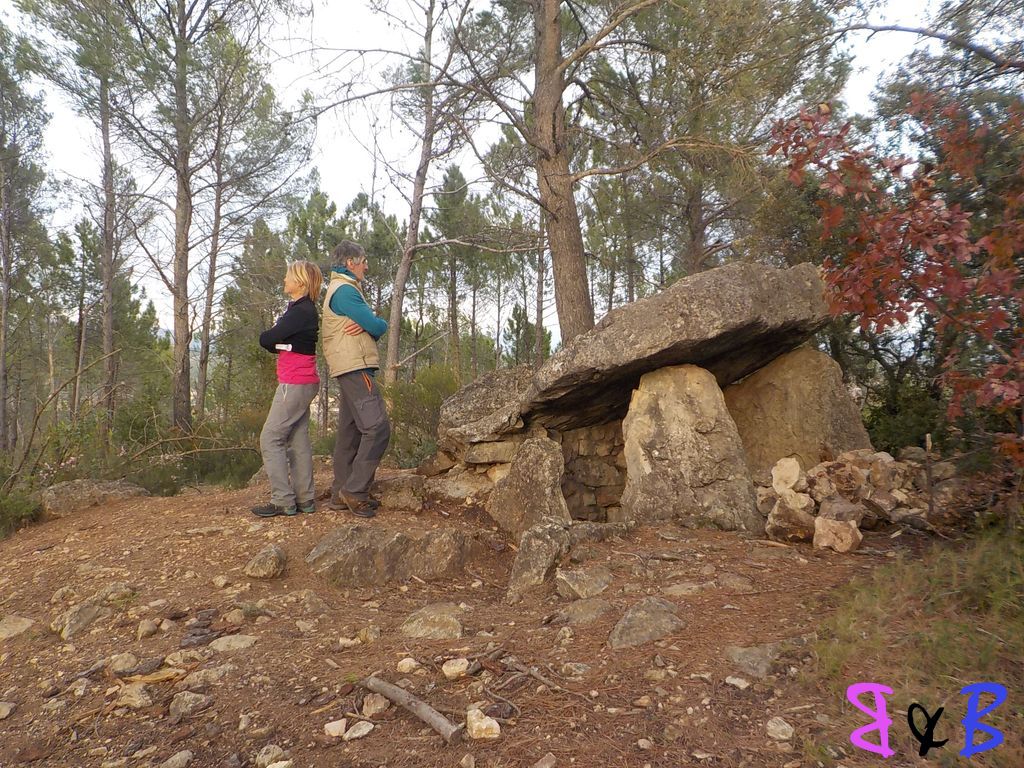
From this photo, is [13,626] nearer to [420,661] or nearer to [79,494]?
[420,661]

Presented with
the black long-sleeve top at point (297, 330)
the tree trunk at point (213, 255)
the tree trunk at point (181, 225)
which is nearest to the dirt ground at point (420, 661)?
the black long-sleeve top at point (297, 330)

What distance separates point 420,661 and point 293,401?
2327 millimetres

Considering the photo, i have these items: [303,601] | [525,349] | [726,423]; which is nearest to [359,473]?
[303,601]

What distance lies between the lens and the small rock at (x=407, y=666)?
7.78 feet

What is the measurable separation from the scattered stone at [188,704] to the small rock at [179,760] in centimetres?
24

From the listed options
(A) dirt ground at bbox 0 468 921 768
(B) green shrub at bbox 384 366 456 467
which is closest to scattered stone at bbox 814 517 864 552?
(A) dirt ground at bbox 0 468 921 768

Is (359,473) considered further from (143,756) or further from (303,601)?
(143,756)

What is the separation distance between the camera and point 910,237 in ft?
8.42

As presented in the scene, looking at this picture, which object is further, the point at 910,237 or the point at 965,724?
the point at 910,237

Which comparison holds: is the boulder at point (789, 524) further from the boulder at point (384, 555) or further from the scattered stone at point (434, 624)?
the scattered stone at point (434, 624)

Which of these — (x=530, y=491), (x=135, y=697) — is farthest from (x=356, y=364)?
(x=135, y=697)

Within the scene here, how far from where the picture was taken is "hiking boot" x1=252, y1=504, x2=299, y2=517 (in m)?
Answer: 4.33

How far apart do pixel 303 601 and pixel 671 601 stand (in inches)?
68.1

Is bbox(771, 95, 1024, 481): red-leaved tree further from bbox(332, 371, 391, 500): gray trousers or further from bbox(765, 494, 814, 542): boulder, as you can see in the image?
bbox(332, 371, 391, 500): gray trousers
